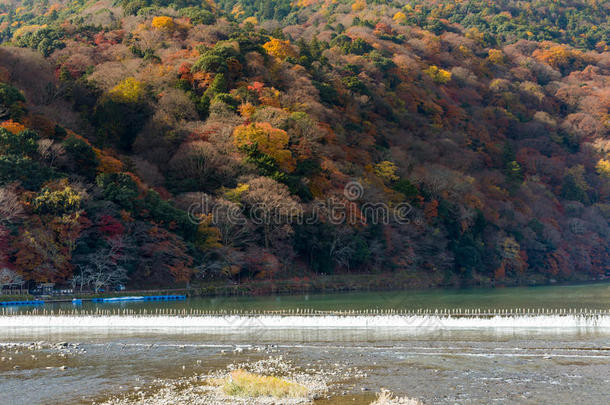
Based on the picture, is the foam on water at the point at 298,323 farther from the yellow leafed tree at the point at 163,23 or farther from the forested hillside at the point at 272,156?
the yellow leafed tree at the point at 163,23

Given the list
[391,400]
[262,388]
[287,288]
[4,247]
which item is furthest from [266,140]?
[391,400]

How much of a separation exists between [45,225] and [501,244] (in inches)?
2287

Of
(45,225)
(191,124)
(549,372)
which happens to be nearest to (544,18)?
(191,124)

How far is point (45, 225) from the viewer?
159ft

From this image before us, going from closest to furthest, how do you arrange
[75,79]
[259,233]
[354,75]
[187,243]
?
[187,243], [259,233], [75,79], [354,75]

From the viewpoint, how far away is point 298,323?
1361 inches

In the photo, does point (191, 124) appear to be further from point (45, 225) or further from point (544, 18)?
point (544, 18)

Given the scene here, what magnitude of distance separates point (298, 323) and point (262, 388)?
48.2ft

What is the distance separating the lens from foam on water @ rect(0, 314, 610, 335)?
33.3 m

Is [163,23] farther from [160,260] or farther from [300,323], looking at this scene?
[300,323]

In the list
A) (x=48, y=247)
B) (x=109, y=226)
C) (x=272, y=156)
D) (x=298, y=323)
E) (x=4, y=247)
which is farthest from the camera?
(x=272, y=156)

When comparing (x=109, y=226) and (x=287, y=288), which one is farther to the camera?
(x=287, y=288)

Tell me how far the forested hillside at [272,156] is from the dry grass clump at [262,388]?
101ft

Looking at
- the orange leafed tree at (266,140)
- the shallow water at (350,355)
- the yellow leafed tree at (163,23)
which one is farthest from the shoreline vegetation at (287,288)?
the yellow leafed tree at (163,23)
